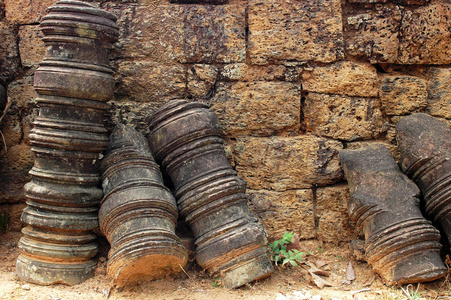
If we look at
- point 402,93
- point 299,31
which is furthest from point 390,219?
point 299,31

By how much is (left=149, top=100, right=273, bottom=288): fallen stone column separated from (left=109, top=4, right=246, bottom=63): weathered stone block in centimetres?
56

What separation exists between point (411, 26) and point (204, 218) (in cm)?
240

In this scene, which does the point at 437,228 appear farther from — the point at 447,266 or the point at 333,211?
the point at 333,211

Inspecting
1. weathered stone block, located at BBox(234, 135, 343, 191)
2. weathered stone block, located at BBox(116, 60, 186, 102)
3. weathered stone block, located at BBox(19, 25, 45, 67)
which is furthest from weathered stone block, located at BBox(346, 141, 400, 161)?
weathered stone block, located at BBox(19, 25, 45, 67)

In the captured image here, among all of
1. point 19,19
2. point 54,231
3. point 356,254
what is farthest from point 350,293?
point 19,19

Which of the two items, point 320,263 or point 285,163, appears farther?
point 285,163

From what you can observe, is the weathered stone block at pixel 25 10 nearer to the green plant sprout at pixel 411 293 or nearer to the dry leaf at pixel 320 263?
the dry leaf at pixel 320 263

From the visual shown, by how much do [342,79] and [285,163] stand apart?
2.85ft

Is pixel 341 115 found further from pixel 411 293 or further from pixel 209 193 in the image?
pixel 411 293

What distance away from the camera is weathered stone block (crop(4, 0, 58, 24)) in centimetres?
375

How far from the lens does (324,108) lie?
381 centimetres

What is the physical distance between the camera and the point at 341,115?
3811 mm

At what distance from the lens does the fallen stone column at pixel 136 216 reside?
9.57 feet

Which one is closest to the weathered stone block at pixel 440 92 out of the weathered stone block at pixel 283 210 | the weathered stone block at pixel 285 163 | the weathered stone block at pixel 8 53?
the weathered stone block at pixel 285 163
